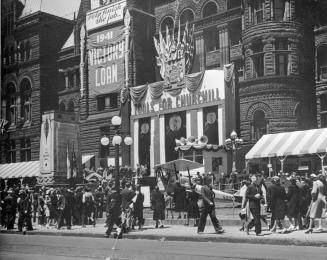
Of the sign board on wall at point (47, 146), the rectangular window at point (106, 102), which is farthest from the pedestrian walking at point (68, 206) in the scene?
the rectangular window at point (106, 102)

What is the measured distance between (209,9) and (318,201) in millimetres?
13647

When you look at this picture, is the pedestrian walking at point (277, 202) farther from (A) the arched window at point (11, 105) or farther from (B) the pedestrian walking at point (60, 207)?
(A) the arched window at point (11, 105)

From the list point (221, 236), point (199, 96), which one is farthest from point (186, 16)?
point (221, 236)

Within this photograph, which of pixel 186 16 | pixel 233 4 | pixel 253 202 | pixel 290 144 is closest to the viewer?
pixel 253 202

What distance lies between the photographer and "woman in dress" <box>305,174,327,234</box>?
1288cm

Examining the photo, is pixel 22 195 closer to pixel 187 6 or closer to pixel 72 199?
pixel 72 199

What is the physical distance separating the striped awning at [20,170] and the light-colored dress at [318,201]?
12063 mm

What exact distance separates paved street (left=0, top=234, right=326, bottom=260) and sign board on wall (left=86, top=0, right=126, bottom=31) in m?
13.6

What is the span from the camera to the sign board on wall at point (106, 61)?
2620 centimetres

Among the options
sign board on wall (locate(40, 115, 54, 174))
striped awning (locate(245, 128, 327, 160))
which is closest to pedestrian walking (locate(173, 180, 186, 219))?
striped awning (locate(245, 128, 327, 160))

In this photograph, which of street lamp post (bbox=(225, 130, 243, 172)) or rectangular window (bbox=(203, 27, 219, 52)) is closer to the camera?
street lamp post (bbox=(225, 130, 243, 172))

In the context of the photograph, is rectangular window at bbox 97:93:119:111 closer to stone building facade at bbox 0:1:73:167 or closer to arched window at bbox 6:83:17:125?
stone building facade at bbox 0:1:73:167

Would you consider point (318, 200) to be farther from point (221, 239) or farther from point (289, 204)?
point (221, 239)

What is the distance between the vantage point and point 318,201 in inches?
511
